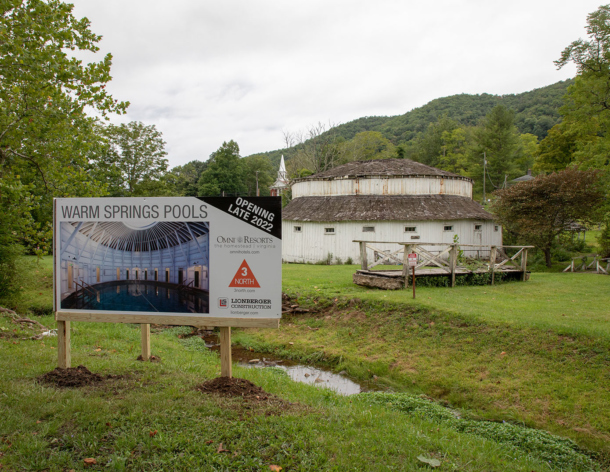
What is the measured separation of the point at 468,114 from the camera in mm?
95375

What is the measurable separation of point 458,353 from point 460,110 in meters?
103

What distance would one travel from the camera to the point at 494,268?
16.1m

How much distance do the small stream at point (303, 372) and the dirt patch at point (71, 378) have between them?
4174 mm

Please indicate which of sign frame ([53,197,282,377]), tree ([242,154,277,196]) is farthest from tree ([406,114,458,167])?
sign frame ([53,197,282,377])

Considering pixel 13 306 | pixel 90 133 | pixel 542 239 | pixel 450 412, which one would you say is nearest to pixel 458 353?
pixel 450 412

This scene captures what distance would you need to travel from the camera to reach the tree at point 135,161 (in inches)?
1375

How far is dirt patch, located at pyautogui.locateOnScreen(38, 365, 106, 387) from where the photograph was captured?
5.70 metres

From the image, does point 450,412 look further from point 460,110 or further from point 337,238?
point 460,110

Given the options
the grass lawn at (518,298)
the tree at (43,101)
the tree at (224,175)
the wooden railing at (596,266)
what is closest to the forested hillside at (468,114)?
the tree at (224,175)

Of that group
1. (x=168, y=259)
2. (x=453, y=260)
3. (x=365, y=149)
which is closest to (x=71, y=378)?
(x=168, y=259)

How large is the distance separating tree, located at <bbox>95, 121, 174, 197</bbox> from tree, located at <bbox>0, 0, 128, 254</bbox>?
2402cm

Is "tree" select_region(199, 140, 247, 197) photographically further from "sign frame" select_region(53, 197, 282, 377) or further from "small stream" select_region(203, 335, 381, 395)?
"sign frame" select_region(53, 197, 282, 377)

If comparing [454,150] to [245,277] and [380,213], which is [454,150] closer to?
[380,213]

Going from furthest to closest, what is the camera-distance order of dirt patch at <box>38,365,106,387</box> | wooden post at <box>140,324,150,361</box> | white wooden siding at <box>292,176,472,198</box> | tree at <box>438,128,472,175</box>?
1. tree at <box>438,128,472,175</box>
2. white wooden siding at <box>292,176,472,198</box>
3. wooden post at <box>140,324,150,361</box>
4. dirt patch at <box>38,365,106,387</box>
